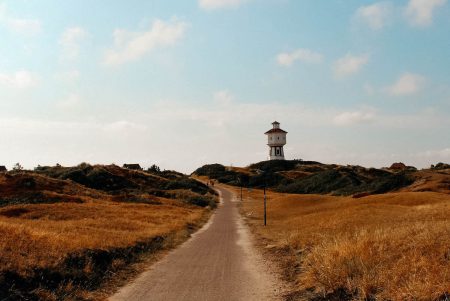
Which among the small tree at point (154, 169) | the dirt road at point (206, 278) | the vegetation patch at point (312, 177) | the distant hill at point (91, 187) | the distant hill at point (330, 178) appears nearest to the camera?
the dirt road at point (206, 278)

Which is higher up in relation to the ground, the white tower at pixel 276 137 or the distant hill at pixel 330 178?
the white tower at pixel 276 137

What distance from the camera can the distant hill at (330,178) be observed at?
8450cm

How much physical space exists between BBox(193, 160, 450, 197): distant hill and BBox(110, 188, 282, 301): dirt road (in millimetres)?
35377

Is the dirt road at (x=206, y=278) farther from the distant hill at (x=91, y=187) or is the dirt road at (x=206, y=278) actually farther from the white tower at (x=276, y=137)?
the white tower at (x=276, y=137)

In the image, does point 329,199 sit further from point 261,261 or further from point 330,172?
point 330,172

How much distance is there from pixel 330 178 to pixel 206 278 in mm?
100063

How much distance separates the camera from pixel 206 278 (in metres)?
15.9

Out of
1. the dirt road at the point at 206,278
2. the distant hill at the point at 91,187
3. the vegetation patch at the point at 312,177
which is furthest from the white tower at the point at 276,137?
the dirt road at the point at 206,278

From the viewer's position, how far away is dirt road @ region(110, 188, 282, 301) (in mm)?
13289

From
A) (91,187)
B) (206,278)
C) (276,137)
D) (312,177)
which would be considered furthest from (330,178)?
(206,278)

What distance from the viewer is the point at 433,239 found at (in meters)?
12.8

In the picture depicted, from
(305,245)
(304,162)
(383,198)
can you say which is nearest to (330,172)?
(304,162)

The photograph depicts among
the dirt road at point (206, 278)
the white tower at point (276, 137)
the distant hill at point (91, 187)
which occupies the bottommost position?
the dirt road at point (206, 278)

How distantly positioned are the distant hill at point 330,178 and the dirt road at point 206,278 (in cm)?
3538
